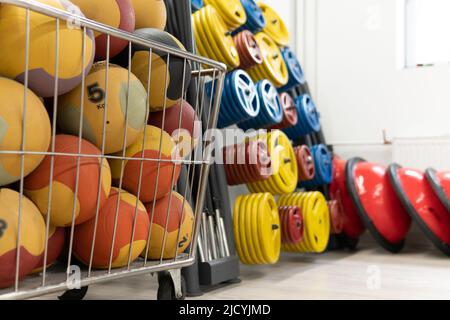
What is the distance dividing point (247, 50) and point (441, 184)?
113 centimetres

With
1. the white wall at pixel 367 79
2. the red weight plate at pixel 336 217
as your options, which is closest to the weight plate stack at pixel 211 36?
the red weight plate at pixel 336 217

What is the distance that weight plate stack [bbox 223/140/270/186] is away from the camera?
1.90 meters

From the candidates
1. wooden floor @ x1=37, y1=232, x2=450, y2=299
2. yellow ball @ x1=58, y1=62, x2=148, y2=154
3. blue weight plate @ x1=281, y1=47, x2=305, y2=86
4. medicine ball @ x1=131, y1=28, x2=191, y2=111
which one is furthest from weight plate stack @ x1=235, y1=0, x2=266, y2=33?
yellow ball @ x1=58, y1=62, x2=148, y2=154

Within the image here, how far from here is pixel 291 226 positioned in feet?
6.97

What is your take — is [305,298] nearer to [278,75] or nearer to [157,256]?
[157,256]

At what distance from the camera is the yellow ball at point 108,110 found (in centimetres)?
86

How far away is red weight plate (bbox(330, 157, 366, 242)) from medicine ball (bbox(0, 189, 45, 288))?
2.11m

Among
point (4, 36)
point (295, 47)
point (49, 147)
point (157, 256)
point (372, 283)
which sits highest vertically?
point (295, 47)

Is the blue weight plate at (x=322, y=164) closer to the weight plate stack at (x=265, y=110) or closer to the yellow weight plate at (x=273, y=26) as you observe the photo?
the weight plate stack at (x=265, y=110)

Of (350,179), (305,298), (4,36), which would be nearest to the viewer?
(4,36)

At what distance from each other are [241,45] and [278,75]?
33cm

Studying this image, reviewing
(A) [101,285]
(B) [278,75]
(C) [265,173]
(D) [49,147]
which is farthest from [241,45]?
(D) [49,147]

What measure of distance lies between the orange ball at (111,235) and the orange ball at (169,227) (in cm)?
6
